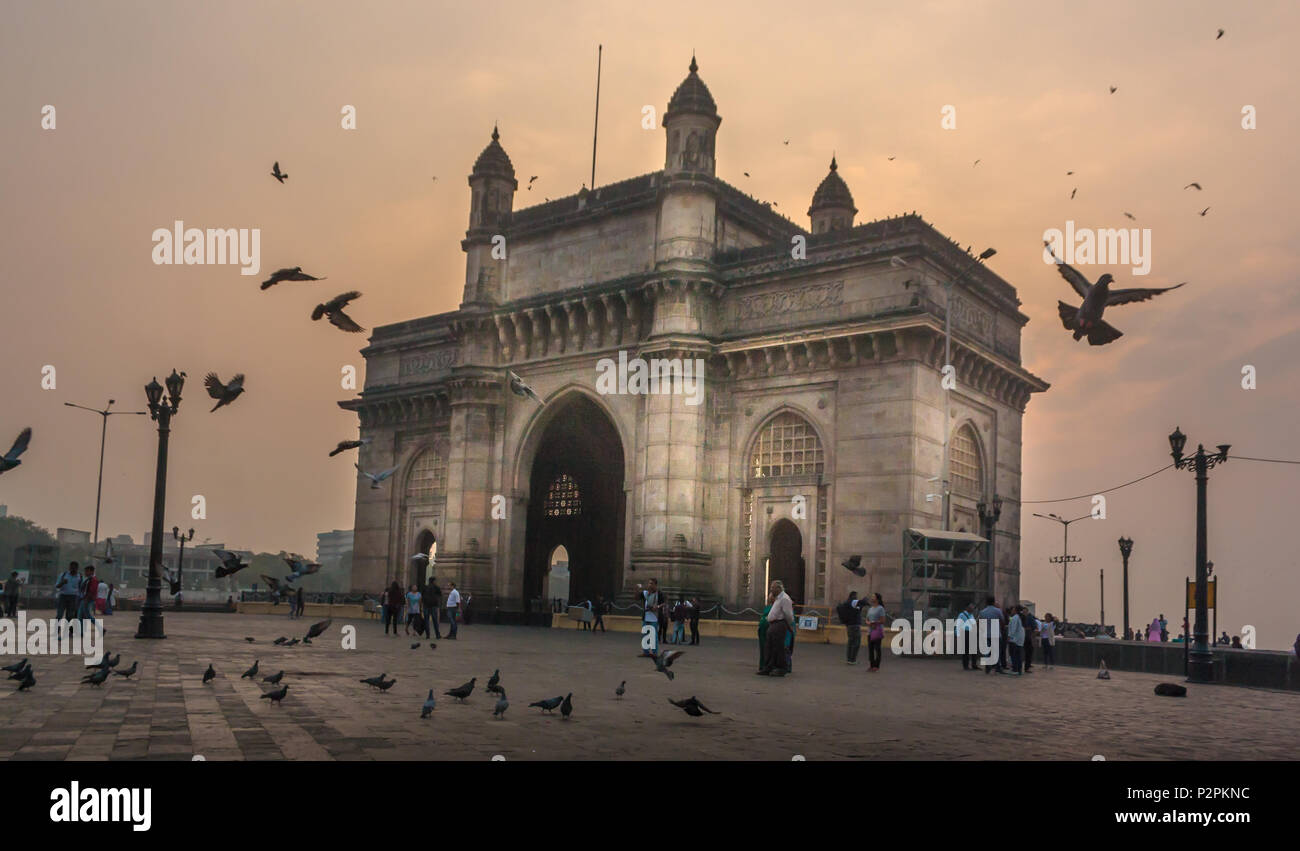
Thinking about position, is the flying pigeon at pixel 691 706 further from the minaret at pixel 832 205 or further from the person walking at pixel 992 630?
the minaret at pixel 832 205

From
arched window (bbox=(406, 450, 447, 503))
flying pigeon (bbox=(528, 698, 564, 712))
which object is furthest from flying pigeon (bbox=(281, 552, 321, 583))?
arched window (bbox=(406, 450, 447, 503))

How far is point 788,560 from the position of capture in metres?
35.6

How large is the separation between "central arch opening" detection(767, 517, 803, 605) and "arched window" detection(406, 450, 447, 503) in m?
16.1

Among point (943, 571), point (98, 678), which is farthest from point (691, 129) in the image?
point (98, 678)

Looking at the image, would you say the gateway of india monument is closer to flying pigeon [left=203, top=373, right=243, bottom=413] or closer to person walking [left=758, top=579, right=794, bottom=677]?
person walking [left=758, top=579, right=794, bottom=677]

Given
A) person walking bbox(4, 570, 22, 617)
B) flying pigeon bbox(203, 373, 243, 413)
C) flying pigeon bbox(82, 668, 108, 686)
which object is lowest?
person walking bbox(4, 570, 22, 617)

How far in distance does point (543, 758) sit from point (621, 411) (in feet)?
96.7

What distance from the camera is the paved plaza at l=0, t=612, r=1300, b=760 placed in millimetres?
8383

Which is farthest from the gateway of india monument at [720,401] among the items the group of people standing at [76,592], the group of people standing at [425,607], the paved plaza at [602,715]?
the group of people standing at [76,592]

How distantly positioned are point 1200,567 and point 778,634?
333 inches

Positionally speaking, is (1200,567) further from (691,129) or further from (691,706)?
(691,129)

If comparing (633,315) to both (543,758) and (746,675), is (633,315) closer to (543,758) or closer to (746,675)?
(746,675)
